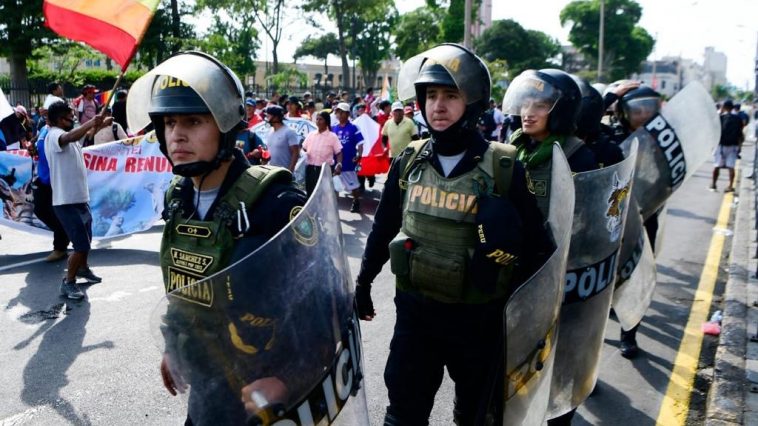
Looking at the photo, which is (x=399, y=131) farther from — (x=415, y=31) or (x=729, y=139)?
(x=415, y=31)

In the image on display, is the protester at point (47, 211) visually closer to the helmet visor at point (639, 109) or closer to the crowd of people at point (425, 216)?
the crowd of people at point (425, 216)

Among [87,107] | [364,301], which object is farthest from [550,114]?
[87,107]

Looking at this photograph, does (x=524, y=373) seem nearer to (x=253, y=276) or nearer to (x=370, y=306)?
(x=370, y=306)

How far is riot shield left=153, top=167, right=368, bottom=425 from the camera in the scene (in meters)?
1.54

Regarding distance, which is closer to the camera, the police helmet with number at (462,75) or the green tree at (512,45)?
the police helmet with number at (462,75)

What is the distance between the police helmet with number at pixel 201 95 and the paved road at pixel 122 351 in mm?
2121

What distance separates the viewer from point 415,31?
169 ft

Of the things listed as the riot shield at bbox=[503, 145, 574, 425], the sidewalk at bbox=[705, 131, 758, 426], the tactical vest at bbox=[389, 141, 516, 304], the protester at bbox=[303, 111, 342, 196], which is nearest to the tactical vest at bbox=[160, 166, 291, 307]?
the tactical vest at bbox=[389, 141, 516, 304]

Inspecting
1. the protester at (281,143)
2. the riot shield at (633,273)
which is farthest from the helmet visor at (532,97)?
the protester at (281,143)

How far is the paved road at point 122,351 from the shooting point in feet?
12.6

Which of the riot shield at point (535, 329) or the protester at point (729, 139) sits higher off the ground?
the protester at point (729, 139)

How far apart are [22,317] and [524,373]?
4.55 metres

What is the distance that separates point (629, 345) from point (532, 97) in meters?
2.15

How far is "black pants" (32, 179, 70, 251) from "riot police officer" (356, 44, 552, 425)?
5586 mm
